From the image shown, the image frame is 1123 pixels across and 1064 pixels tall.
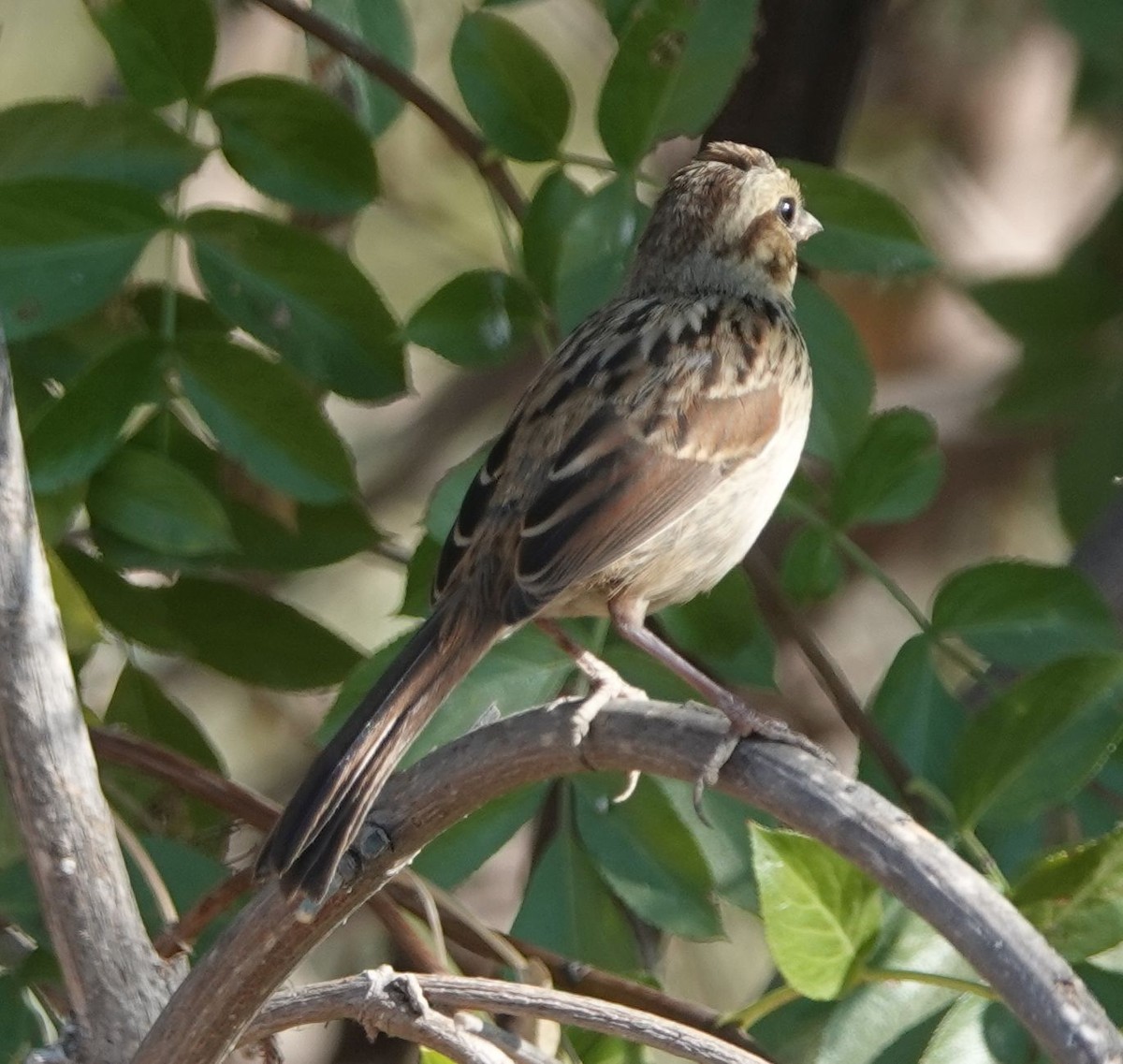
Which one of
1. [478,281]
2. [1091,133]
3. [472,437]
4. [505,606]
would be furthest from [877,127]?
[505,606]

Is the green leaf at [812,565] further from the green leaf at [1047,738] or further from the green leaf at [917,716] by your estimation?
the green leaf at [1047,738]

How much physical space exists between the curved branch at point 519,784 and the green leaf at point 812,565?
0.86m

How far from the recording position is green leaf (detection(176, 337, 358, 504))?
299cm

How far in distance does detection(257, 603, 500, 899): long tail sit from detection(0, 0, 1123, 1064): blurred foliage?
0.13 meters

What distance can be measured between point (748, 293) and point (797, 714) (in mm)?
1834

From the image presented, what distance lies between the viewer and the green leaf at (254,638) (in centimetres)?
331

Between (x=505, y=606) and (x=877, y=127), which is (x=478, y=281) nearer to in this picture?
(x=505, y=606)

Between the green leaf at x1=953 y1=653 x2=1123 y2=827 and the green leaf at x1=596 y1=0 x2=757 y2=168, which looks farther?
the green leaf at x1=596 y1=0 x2=757 y2=168

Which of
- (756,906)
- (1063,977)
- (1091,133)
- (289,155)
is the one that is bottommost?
(1063,977)

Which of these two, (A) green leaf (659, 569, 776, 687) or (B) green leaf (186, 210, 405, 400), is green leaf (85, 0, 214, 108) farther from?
(A) green leaf (659, 569, 776, 687)

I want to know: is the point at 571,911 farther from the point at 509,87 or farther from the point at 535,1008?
the point at 509,87

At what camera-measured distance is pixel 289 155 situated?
3.12m

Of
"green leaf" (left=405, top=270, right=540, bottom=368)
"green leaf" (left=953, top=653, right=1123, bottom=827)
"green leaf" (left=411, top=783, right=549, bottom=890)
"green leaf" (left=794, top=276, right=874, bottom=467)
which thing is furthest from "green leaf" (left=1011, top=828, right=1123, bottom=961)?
"green leaf" (left=405, top=270, right=540, bottom=368)

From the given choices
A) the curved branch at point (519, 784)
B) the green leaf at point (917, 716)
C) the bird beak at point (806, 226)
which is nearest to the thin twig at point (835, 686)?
the green leaf at point (917, 716)
